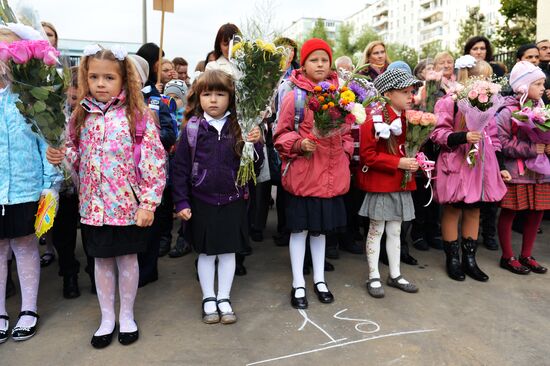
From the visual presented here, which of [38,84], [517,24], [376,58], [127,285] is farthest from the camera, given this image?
[517,24]

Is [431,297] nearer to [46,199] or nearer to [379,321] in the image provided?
[379,321]

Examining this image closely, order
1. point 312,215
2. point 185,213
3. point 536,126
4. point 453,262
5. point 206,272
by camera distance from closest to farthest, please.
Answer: point 185,213
point 206,272
point 312,215
point 536,126
point 453,262

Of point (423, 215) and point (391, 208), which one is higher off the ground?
point (391, 208)

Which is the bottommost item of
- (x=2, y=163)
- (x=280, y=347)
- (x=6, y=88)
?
(x=280, y=347)

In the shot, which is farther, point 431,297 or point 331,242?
point 331,242

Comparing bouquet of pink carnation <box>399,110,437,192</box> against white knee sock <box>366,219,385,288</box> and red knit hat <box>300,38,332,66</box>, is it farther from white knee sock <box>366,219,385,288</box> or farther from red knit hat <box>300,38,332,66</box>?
red knit hat <box>300,38,332,66</box>

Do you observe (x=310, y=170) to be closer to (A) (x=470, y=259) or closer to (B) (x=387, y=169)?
(B) (x=387, y=169)

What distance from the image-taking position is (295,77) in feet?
12.1

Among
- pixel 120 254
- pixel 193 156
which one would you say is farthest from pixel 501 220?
pixel 120 254

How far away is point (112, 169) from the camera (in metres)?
2.93

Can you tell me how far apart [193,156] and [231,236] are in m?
0.67

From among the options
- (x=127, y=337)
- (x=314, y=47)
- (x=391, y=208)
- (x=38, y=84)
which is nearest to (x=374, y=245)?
(x=391, y=208)

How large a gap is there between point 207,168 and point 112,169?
2.20 feet

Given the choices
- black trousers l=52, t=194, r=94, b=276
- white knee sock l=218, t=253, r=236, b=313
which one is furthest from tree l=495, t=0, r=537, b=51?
black trousers l=52, t=194, r=94, b=276
